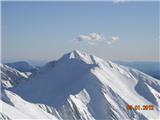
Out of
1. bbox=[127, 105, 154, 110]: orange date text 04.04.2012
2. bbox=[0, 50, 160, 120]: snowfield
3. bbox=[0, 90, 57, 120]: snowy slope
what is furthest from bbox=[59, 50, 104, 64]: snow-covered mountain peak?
bbox=[0, 90, 57, 120]: snowy slope

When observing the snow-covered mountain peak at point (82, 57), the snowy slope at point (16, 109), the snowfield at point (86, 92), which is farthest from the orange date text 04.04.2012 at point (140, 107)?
the snowy slope at point (16, 109)

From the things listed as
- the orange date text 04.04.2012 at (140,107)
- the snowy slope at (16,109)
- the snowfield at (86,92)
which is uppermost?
the snowy slope at (16,109)

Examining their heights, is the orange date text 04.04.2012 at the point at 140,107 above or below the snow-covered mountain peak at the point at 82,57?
below

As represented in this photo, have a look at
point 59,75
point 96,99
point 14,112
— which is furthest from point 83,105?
point 14,112

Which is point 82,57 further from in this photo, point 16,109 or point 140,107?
point 16,109

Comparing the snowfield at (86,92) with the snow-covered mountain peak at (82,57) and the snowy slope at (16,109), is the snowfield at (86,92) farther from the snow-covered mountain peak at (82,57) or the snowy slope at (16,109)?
the snow-covered mountain peak at (82,57)

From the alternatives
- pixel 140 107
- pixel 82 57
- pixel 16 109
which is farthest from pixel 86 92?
pixel 16 109

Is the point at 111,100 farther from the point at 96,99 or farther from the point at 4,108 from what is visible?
the point at 4,108

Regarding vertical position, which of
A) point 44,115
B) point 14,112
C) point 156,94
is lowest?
point 156,94

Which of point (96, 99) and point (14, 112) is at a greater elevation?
point (14, 112)
